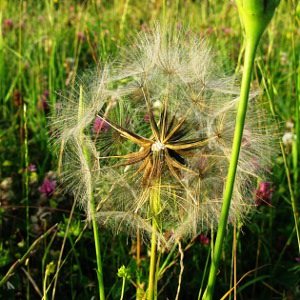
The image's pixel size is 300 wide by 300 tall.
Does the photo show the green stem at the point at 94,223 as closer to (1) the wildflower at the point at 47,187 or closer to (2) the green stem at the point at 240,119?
(2) the green stem at the point at 240,119

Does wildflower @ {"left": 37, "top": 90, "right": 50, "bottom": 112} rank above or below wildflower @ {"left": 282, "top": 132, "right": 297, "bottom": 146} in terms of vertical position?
above

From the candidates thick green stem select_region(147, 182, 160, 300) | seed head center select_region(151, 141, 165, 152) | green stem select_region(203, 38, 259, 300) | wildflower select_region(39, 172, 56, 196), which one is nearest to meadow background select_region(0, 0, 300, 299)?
wildflower select_region(39, 172, 56, 196)

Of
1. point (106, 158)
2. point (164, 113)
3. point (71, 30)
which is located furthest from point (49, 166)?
point (71, 30)

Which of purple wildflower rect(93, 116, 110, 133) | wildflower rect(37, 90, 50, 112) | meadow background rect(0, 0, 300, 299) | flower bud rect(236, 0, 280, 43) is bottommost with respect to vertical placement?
meadow background rect(0, 0, 300, 299)

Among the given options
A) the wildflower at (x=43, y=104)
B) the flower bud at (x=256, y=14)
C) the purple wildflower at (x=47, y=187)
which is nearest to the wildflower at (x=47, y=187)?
the purple wildflower at (x=47, y=187)

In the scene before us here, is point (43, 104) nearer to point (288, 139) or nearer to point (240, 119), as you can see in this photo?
point (288, 139)

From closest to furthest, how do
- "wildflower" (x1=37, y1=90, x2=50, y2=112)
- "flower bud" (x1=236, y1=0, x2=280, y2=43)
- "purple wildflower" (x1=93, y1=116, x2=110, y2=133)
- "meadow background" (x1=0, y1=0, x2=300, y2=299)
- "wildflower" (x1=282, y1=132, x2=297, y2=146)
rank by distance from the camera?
"flower bud" (x1=236, y1=0, x2=280, y2=43)
"purple wildflower" (x1=93, y1=116, x2=110, y2=133)
"meadow background" (x1=0, y1=0, x2=300, y2=299)
"wildflower" (x1=282, y1=132, x2=297, y2=146)
"wildflower" (x1=37, y1=90, x2=50, y2=112)

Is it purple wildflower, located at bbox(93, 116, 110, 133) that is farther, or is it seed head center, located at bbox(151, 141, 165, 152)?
purple wildflower, located at bbox(93, 116, 110, 133)

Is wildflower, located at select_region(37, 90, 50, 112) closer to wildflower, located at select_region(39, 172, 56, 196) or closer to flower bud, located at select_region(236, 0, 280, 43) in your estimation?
wildflower, located at select_region(39, 172, 56, 196)
